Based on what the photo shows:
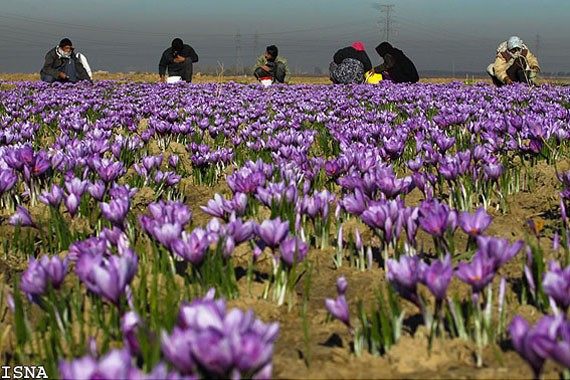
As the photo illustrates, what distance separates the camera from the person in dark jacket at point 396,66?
27594 mm

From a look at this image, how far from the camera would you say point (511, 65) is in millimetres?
23891

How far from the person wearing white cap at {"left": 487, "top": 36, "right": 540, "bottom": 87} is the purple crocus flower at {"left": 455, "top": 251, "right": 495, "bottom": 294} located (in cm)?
2264

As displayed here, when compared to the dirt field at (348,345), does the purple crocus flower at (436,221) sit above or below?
above

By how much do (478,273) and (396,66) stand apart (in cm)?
2665

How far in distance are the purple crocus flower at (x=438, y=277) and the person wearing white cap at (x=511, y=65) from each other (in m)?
22.7

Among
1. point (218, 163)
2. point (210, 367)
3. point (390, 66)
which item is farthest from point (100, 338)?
point (390, 66)

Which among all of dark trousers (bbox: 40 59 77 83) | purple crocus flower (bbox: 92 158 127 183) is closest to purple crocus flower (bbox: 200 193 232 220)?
purple crocus flower (bbox: 92 158 127 183)

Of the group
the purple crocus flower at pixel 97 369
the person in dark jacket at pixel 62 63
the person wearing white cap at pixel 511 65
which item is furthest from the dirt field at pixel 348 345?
the person in dark jacket at pixel 62 63

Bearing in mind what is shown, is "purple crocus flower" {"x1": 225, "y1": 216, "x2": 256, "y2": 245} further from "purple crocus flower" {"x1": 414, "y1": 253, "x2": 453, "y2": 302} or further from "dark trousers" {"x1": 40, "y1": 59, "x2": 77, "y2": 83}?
"dark trousers" {"x1": 40, "y1": 59, "x2": 77, "y2": 83}

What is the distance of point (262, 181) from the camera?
13.0ft

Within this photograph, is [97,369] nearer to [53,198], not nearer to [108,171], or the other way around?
[53,198]

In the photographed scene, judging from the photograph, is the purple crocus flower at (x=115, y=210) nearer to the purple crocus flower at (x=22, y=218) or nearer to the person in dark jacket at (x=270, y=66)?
the purple crocus flower at (x=22, y=218)

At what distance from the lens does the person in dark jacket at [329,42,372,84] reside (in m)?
27.8

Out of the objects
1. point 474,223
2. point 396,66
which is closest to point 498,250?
point 474,223
